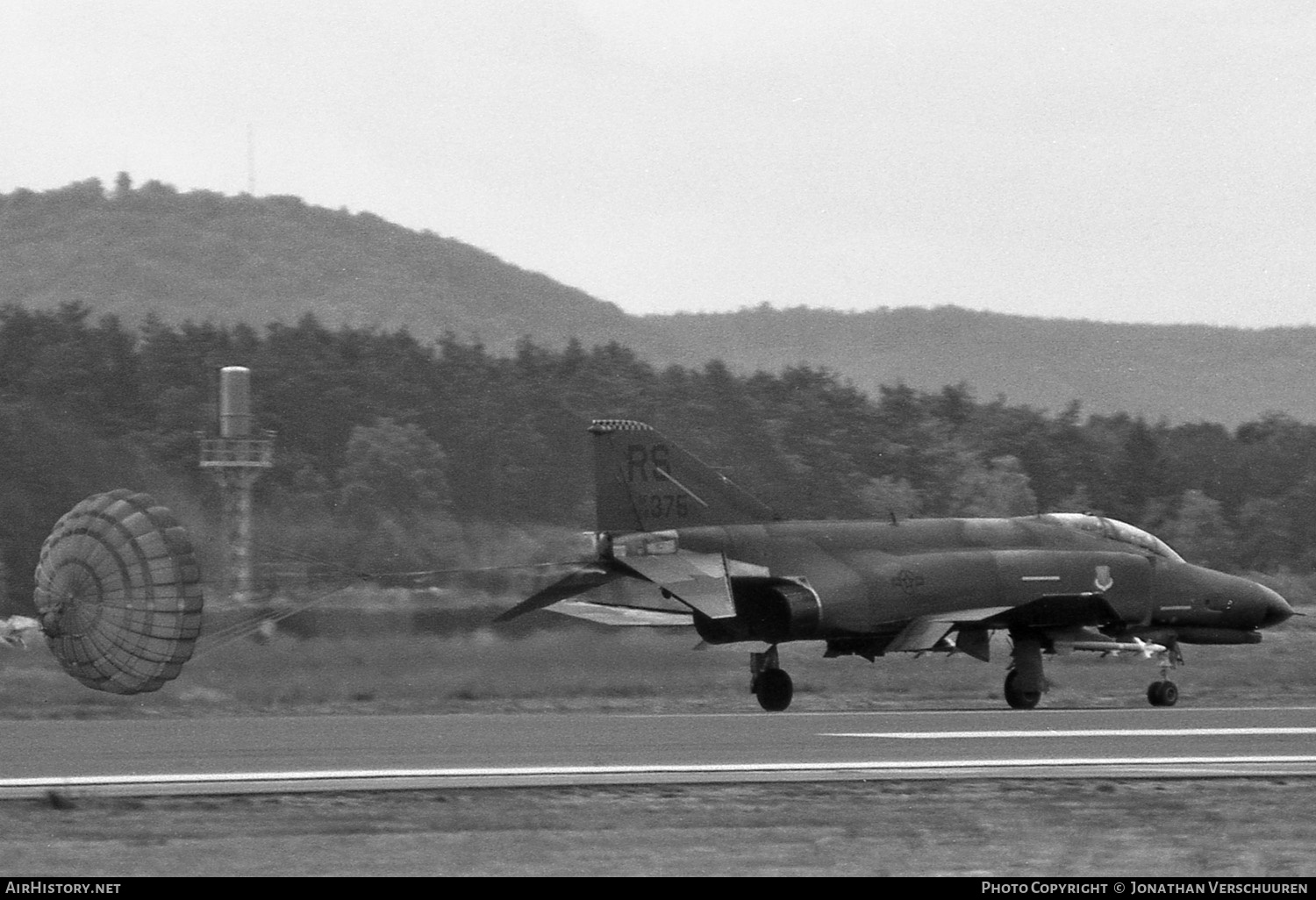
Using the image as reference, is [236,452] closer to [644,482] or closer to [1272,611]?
[644,482]

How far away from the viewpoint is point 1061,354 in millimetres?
151625

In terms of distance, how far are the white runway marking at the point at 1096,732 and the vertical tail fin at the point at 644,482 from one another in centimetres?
585

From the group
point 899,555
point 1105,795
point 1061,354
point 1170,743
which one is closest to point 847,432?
point 899,555

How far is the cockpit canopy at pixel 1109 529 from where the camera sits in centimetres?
2684

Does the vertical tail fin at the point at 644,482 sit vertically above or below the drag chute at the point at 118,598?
above

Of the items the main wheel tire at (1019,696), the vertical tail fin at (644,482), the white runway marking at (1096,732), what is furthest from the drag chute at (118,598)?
the main wheel tire at (1019,696)

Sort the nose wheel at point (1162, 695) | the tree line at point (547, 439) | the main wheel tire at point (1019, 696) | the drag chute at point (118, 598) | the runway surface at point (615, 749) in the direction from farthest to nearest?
1. the tree line at point (547, 439)
2. the main wheel tire at point (1019, 696)
3. the nose wheel at point (1162, 695)
4. the drag chute at point (118, 598)
5. the runway surface at point (615, 749)

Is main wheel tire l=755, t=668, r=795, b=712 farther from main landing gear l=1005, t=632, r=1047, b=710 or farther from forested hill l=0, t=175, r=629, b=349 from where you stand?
forested hill l=0, t=175, r=629, b=349

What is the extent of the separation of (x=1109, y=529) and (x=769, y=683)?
243 inches

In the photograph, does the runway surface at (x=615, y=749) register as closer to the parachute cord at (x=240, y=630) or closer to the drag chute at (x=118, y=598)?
the drag chute at (x=118, y=598)

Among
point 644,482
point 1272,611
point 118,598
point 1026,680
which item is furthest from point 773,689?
point 118,598

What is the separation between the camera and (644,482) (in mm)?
24094

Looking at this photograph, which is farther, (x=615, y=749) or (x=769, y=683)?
(x=769, y=683)

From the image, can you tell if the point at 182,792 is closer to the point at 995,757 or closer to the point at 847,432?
the point at 995,757
